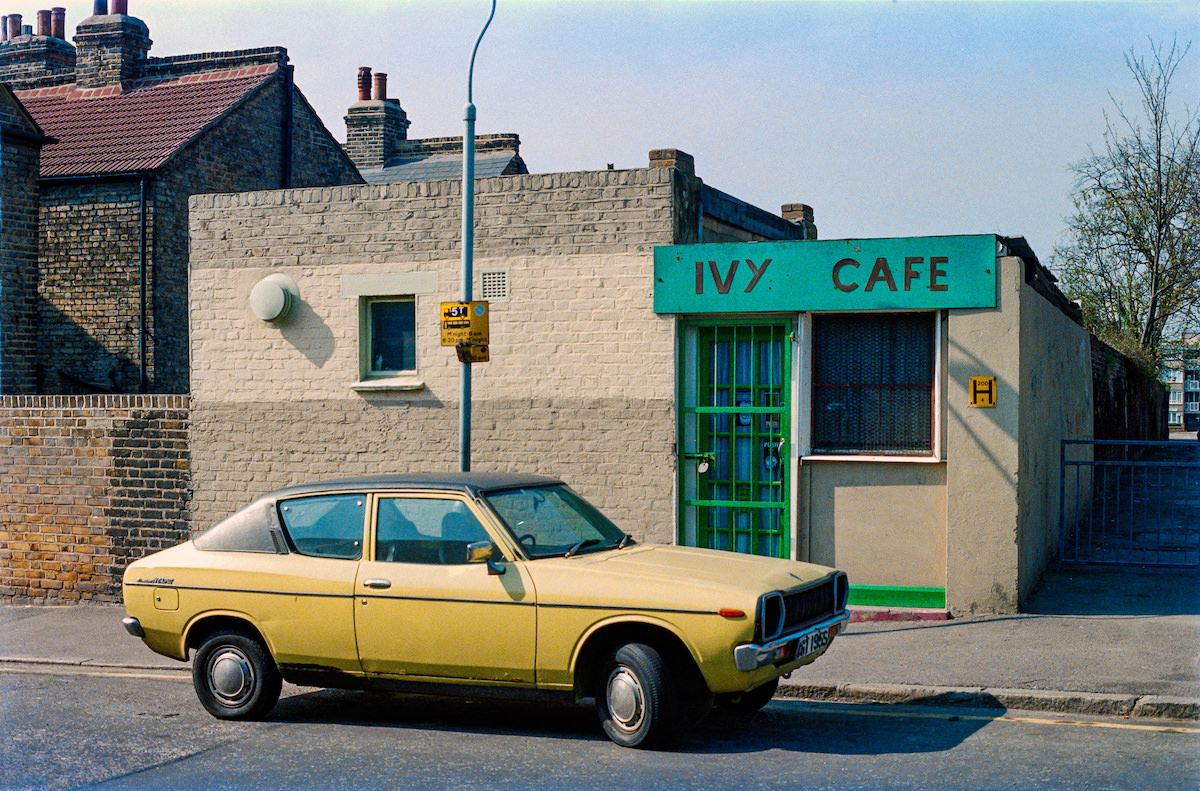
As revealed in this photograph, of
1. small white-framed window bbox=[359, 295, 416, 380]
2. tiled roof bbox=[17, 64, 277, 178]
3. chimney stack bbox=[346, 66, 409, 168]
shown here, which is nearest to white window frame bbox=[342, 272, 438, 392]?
small white-framed window bbox=[359, 295, 416, 380]

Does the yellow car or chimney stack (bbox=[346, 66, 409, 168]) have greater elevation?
chimney stack (bbox=[346, 66, 409, 168])

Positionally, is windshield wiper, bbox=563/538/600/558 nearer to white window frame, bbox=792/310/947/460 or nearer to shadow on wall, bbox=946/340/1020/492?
white window frame, bbox=792/310/947/460

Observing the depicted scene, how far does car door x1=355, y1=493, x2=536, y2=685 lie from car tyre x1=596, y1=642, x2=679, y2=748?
1.60 ft

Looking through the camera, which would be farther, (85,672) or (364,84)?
(364,84)

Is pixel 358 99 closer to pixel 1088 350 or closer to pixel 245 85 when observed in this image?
pixel 245 85

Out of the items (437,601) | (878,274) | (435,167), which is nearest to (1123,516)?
(878,274)

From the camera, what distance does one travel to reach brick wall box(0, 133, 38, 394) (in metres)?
16.8

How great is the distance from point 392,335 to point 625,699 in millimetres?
6791

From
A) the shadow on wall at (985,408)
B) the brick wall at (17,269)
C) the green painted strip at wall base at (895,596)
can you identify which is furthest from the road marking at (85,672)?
the brick wall at (17,269)

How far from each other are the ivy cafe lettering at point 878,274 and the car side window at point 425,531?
469 centimetres

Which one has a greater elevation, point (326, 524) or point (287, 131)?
point (287, 131)

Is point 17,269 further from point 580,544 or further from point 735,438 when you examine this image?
point 580,544

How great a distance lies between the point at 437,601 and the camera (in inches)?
283

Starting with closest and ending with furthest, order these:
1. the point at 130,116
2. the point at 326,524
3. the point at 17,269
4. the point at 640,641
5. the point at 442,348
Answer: the point at 640,641, the point at 326,524, the point at 442,348, the point at 17,269, the point at 130,116
